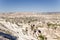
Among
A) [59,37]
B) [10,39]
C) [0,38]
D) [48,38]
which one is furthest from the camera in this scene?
[59,37]

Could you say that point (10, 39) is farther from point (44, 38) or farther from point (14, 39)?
point (44, 38)

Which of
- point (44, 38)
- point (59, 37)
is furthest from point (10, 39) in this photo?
point (59, 37)

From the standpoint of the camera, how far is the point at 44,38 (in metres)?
21.0

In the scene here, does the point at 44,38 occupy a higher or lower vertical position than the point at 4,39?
lower

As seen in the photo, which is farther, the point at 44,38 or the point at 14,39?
the point at 44,38

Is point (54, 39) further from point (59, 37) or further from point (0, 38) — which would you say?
point (0, 38)

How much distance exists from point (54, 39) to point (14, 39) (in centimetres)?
1220

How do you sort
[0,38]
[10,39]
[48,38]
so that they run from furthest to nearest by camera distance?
1. [48,38]
2. [10,39]
3. [0,38]

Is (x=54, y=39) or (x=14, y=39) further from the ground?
(x=14, y=39)

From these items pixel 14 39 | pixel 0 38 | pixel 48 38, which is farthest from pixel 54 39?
pixel 0 38

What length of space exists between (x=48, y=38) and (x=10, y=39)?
12090 millimetres

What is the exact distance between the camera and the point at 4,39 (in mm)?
8820

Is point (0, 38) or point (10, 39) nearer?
point (0, 38)

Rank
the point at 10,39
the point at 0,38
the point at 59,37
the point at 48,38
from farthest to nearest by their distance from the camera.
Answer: the point at 59,37 → the point at 48,38 → the point at 10,39 → the point at 0,38
